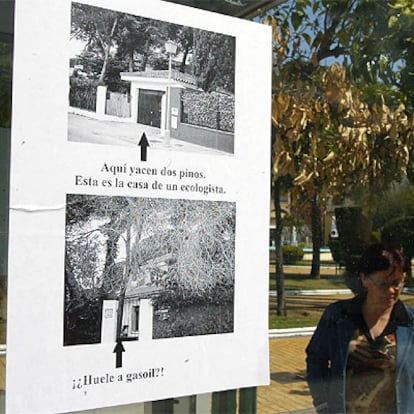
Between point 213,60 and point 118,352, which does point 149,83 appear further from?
point 118,352

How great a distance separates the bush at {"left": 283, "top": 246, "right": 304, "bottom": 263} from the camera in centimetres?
228

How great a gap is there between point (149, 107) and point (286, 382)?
1109 millimetres

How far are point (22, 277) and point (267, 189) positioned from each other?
838mm

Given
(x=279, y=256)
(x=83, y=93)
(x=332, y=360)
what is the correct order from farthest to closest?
(x=332, y=360) → (x=279, y=256) → (x=83, y=93)

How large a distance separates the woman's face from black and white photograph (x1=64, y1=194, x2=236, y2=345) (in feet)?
2.25

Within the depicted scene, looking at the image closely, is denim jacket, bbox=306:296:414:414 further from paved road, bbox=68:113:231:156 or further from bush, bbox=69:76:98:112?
bush, bbox=69:76:98:112

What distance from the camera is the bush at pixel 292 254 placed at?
2279 millimetres

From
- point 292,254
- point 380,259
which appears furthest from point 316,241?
point 380,259

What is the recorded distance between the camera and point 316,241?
237 centimetres

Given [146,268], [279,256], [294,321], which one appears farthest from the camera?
[294,321]

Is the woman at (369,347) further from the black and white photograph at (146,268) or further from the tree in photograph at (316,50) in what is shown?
the black and white photograph at (146,268)

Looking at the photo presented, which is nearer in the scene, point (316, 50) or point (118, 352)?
point (118, 352)

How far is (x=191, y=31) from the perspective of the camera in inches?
80.6

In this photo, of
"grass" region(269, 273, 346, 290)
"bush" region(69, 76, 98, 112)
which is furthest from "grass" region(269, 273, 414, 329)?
"bush" region(69, 76, 98, 112)
